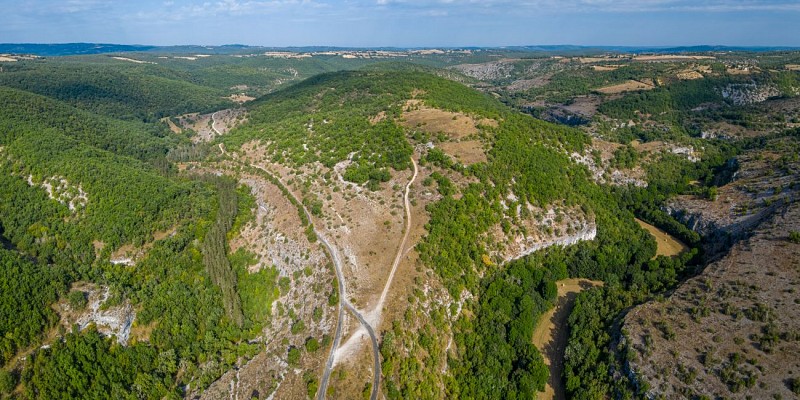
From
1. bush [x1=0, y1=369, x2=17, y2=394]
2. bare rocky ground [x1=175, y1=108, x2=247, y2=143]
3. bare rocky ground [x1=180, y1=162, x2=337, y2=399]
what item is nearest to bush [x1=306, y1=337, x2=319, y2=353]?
bare rocky ground [x1=180, y1=162, x2=337, y2=399]

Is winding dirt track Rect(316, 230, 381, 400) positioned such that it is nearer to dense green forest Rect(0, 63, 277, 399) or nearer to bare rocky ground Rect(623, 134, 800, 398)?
dense green forest Rect(0, 63, 277, 399)

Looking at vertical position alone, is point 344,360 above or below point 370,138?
below

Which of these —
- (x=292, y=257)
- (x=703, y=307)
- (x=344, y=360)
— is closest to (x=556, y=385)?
(x=703, y=307)

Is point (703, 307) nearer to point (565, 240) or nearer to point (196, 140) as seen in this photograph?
point (565, 240)

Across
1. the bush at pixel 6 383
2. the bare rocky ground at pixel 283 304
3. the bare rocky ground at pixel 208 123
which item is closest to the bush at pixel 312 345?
the bare rocky ground at pixel 283 304

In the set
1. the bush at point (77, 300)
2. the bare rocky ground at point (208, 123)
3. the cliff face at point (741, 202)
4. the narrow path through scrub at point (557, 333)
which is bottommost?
the narrow path through scrub at point (557, 333)

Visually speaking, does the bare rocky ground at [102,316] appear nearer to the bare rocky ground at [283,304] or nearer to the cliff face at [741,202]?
the bare rocky ground at [283,304]
